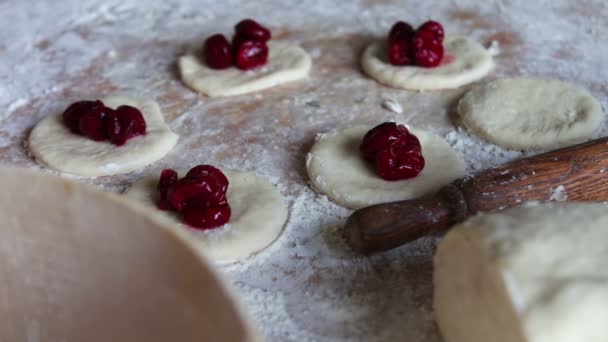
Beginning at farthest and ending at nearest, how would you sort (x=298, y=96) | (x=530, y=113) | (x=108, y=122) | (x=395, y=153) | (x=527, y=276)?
(x=298, y=96)
(x=530, y=113)
(x=108, y=122)
(x=395, y=153)
(x=527, y=276)

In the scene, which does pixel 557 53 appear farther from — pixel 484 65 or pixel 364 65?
pixel 364 65

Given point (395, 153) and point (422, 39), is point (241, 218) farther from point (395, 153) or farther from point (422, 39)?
point (422, 39)

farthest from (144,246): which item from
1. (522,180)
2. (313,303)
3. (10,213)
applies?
(522,180)

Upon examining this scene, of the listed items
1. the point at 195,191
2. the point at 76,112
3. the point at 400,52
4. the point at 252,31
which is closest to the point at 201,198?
the point at 195,191

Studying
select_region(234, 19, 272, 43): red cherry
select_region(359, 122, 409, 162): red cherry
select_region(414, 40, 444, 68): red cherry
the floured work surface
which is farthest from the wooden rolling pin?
select_region(234, 19, 272, 43): red cherry

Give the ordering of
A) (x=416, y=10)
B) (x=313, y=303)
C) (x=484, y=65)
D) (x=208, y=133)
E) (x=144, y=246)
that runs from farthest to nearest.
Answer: (x=416, y=10), (x=484, y=65), (x=208, y=133), (x=313, y=303), (x=144, y=246)

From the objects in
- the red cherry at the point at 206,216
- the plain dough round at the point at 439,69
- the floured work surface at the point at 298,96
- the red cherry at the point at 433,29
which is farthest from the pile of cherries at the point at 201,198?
the red cherry at the point at 433,29
